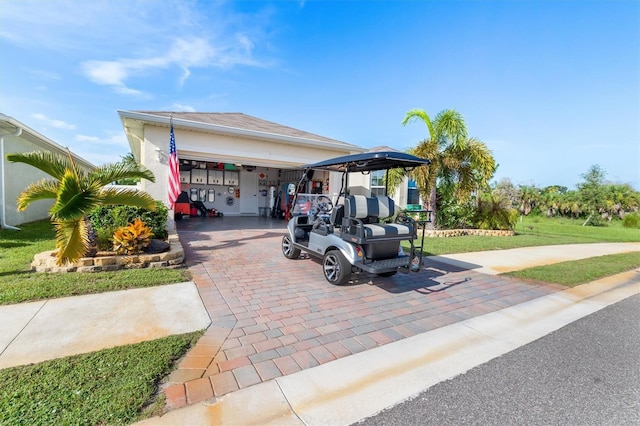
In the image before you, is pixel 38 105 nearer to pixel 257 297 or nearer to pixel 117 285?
pixel 117 285

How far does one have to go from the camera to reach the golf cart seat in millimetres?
4246

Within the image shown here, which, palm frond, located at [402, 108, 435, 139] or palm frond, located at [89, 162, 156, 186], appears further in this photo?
palm frond, located at [402, 108, 435, 139]

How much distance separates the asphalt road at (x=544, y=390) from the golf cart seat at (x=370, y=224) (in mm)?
2087

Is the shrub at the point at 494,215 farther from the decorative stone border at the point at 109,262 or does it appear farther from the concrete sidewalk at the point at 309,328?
the decorative stone border at the point at 109,262

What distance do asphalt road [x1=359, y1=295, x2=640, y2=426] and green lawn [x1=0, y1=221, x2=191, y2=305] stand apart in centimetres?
376

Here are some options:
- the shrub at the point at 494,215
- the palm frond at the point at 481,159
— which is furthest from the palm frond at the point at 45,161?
the shrub at the point at 494,215

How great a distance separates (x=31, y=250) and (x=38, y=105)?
15.4ft

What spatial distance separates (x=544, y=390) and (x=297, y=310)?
2450 mm

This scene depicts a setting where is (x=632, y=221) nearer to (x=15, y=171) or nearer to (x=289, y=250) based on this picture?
(x=289, y=250)

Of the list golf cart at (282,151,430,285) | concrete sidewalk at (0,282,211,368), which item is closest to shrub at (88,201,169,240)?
concrete sidewalk at (0,282,211,368)

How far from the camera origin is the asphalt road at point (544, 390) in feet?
6.40

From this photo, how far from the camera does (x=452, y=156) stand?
405 inches

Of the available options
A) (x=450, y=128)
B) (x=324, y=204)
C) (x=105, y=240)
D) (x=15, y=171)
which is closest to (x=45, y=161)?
(x=105, y=240)

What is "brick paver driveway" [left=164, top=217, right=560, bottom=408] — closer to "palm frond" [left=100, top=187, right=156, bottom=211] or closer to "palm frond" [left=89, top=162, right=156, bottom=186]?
"palm frond" [left=100, top=187, right=156, bottom=211]
